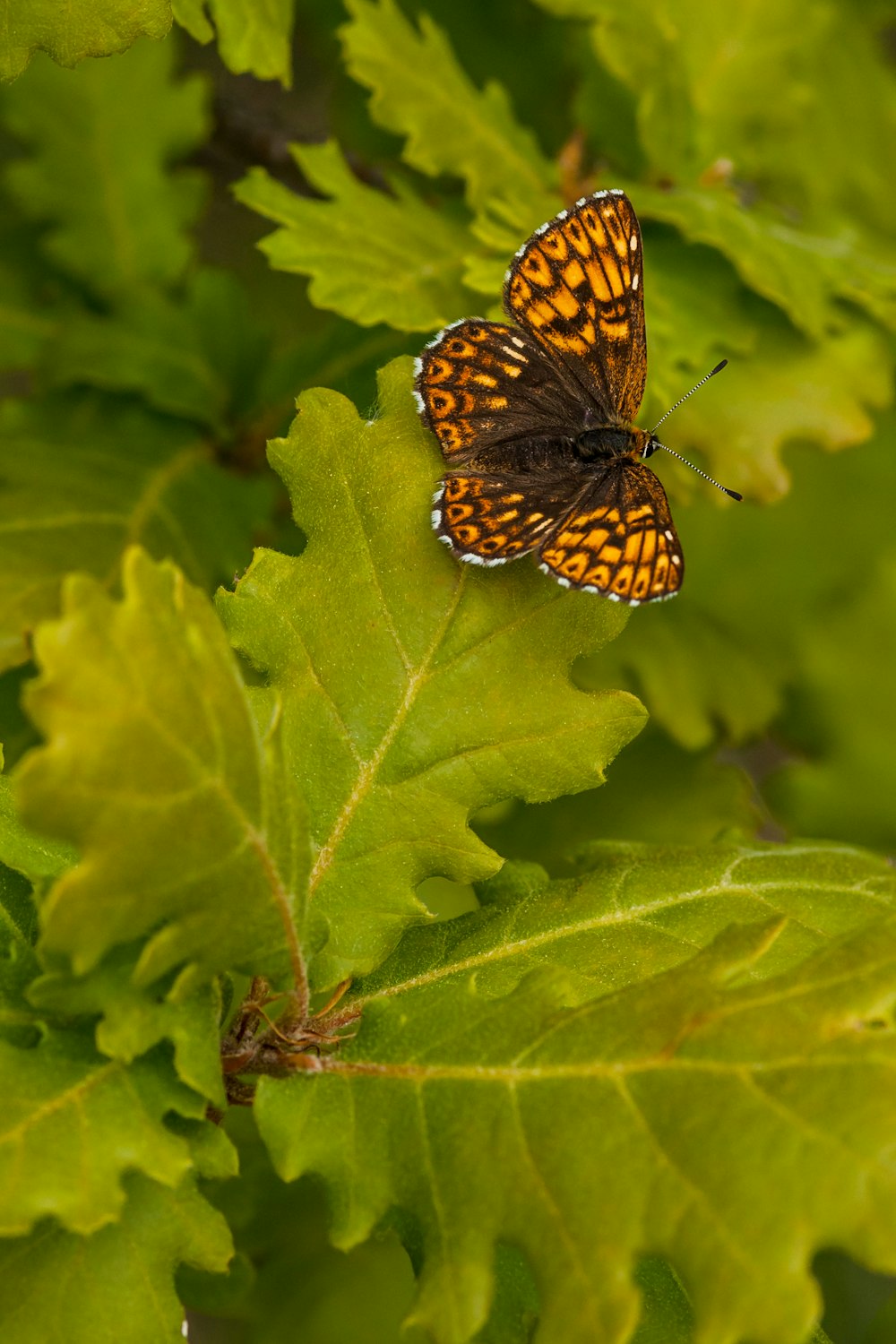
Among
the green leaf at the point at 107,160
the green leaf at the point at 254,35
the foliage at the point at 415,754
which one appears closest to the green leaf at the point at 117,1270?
the foliage at the point at 415,754

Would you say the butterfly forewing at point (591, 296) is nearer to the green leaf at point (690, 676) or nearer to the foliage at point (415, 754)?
the foliage at point (415, 754)

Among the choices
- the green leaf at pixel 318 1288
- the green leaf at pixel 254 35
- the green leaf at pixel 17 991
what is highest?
the green leaf at pixel 254 35

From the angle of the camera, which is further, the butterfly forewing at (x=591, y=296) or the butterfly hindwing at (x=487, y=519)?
the butterfly forewing at (x=591, y=296)

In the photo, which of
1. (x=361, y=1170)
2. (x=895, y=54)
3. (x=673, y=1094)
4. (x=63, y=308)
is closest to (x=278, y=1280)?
(x=361, y=1170)

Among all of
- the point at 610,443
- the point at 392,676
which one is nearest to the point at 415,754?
the point at 392,676

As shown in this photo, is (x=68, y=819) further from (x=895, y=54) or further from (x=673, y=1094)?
(x=895, y=54)

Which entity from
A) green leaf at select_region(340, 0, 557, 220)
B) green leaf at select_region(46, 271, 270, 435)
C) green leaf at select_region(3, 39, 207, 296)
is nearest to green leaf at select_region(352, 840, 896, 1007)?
green leaf at select_region(340, 0, 557, 220)

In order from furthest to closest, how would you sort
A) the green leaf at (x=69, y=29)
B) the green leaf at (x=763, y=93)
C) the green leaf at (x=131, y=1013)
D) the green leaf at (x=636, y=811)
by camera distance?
the green leaf at (x=636, y=811)
the green leaf at (x=763, y=93)
the green leaf at (x=69, y=29)
the green leaf at (x=131, y=1013)
